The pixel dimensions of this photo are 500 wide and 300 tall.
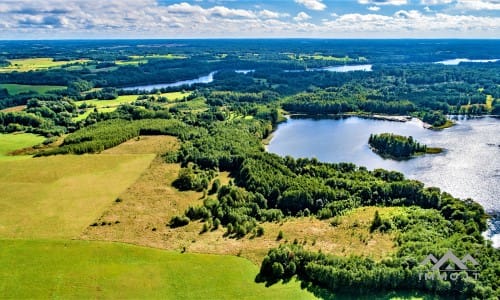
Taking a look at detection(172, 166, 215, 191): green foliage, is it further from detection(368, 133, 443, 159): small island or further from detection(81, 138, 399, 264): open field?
detection(368, 133, 443, 159): small island

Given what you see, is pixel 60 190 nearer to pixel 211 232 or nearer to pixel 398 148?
pixel 211 232

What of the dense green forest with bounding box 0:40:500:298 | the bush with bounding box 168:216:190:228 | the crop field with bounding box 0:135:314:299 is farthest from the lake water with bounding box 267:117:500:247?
the bush with bounding box 168:216:190:228

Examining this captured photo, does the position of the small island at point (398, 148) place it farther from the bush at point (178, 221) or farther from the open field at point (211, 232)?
the bush at point (178, 221)

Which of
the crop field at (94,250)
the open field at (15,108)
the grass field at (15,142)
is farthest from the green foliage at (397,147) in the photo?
the open field at (15,108)

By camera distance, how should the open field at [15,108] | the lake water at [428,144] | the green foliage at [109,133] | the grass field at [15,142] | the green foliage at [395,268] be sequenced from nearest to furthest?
1. the green foliage at [395,268]
2. the lake water at [428,144]
3. the green foliage at [109,133]
4. the grass field at [15,142]
5. the open field at [15,108]

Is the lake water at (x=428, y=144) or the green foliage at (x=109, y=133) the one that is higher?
the green foliage at (x=109, y=133)

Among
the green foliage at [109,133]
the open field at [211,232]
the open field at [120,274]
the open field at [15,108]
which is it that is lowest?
the open field at [120,274]
